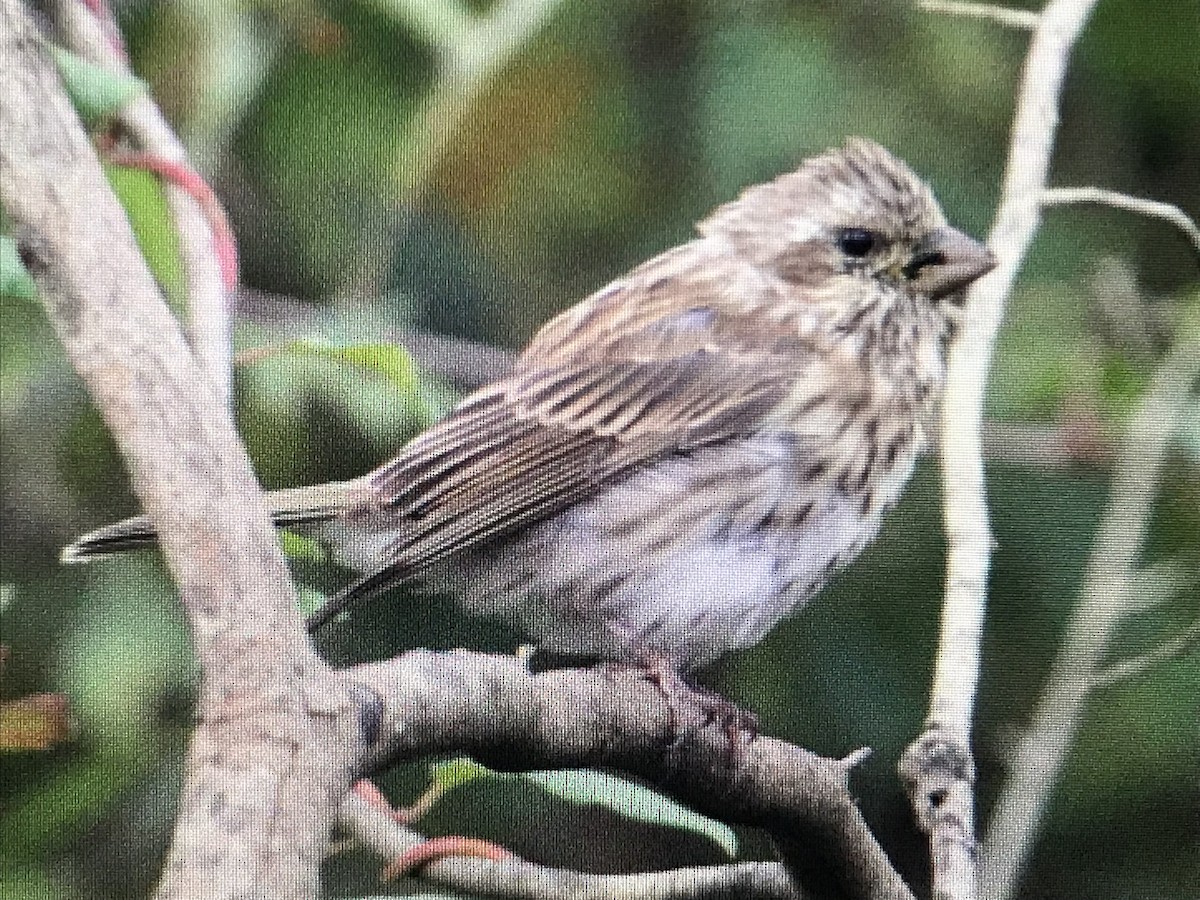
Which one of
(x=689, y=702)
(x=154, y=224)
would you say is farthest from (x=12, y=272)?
(x=689, y=702)

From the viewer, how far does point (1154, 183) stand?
85 cm

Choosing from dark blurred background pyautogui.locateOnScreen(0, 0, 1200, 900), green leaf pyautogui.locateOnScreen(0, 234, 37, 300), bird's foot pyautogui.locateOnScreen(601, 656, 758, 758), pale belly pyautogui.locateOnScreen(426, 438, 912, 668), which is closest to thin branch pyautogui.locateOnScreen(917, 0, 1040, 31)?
dark blurred background pyautogui.locateOnScreen(0, 0, 1200, 900)

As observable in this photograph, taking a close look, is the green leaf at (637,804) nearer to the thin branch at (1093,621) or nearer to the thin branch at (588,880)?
the thin branch at (588,880)

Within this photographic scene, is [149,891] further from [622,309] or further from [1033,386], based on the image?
[1033,386]

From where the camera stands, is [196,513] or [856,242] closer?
[196,513]

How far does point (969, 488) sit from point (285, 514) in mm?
398

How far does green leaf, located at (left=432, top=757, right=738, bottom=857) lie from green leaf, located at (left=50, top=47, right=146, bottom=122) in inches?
17.5

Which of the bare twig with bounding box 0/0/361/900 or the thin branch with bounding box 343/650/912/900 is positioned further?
the thin branch with bounding box 343/650/912/900

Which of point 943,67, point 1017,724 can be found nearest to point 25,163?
point 943,67

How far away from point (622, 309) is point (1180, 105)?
348 millimetres

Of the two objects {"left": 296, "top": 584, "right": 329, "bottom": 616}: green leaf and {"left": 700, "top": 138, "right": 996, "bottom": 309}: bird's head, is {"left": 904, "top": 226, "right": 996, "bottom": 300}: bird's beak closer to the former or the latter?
{"left": 700, "top": 138, "right": 996, "bottom": 309}: bird's head

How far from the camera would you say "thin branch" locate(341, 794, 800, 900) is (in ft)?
2.74

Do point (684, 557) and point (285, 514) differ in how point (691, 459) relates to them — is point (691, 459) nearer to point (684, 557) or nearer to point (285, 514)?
point (684, 557)

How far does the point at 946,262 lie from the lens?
84cm
